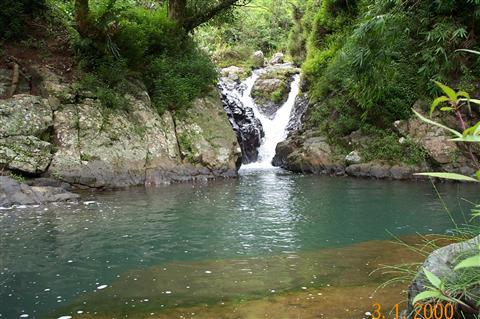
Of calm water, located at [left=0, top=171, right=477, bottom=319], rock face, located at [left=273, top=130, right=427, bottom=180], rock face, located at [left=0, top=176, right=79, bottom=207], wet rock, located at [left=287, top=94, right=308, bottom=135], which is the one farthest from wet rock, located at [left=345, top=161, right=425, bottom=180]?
rock face, located at [left=0, top=176, right=79, bottom=207]

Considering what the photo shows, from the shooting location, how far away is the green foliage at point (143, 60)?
1418 cm

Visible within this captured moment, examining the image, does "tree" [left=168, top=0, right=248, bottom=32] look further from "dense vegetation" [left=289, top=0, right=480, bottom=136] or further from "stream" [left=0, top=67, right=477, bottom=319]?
"stream" [left=0, top=67, right=477, bottom=319]

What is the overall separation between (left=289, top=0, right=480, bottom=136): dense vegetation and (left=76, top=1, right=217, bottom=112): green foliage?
5541 mm

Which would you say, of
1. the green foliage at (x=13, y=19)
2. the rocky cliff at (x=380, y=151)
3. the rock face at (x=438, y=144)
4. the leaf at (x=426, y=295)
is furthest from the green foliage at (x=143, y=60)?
the leaf at (x=426, y=295)

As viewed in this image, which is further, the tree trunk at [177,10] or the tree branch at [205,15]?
the tree branch at [205,15]

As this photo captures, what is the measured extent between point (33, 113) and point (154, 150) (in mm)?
3809

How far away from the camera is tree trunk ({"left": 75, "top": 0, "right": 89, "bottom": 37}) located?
13.2 metres

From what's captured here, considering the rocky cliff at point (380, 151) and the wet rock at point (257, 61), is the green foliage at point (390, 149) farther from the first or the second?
the wet rock at point (257, 61)

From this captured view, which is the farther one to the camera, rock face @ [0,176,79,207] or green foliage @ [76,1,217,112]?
green foliage @ [76,1,217,112]

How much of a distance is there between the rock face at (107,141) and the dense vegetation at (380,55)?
508 centimetres

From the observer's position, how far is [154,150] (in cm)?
1441

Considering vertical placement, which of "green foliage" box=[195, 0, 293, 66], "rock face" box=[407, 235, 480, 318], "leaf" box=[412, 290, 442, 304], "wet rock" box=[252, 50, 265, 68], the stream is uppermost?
"green foliage" box=[195, 0, 293, 66]

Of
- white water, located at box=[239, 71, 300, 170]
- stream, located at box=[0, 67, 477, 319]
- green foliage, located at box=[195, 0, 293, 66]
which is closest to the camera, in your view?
stream, located at box=[0, 67, 477, 319]
